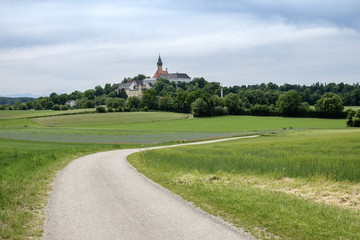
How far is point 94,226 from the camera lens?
372 inches

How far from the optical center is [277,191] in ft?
45.5

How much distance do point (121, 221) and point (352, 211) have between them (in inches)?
280

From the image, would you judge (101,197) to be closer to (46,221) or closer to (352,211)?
(46,221)

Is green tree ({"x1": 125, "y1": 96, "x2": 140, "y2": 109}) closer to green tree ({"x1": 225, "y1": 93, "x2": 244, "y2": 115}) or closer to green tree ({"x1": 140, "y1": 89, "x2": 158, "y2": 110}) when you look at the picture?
green tree ({"x1": 140, "y1": 89, "x2": 158, "y2": 110})

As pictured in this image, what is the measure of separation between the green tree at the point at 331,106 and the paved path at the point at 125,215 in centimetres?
10432

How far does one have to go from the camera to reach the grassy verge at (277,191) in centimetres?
904

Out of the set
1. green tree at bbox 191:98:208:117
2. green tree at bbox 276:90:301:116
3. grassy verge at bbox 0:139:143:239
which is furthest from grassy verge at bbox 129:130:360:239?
green tree at bbox 191:98:208:117

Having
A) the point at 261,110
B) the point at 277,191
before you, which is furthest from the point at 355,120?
the point at 277,191

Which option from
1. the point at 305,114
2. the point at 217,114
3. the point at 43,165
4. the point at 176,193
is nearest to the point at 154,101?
the point at 217,114

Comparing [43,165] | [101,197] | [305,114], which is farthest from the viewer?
[305,114]

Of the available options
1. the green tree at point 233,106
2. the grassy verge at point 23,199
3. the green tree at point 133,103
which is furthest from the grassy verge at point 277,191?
the green tree at point 133,103

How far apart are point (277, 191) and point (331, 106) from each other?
103m

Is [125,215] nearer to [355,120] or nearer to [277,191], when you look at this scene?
[277,191]

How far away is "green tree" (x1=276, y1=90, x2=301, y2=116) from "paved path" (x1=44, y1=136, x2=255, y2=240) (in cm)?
11016
